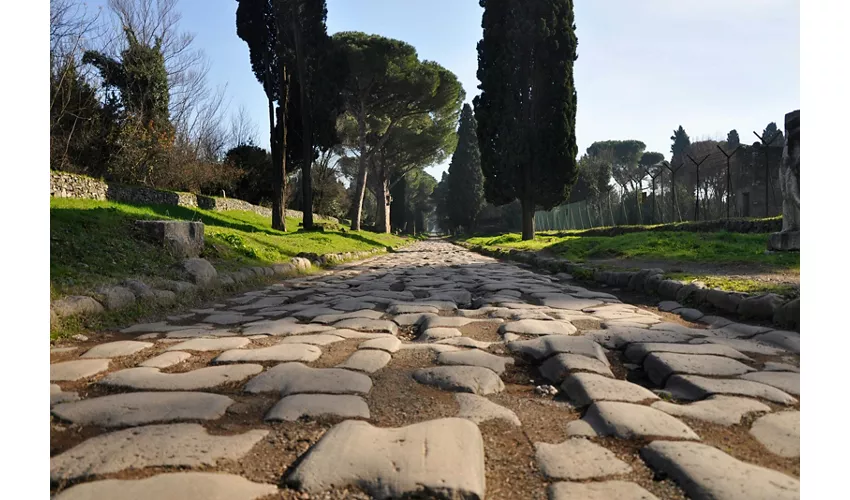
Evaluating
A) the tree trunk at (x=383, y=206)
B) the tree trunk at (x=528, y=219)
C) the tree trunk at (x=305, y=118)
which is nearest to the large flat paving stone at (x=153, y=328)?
the tree trunk at (x=305, y=118)

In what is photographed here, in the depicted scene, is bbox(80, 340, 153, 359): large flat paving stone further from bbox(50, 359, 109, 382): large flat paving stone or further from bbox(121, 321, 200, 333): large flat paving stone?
bbox(121, 321, 200, 333): large flat paving stone

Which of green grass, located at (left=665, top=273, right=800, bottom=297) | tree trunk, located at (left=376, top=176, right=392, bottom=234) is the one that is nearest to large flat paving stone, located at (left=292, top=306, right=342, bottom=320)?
green grass, located at (left=665, top=273, right=800, bottom=297)

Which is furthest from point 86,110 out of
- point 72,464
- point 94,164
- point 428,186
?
point 428,186

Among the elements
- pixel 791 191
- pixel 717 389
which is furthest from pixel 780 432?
pixel 791 191

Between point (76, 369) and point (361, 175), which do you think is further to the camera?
point (361, 175)

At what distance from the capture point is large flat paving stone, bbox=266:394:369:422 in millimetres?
1705

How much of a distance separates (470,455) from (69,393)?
1.61 m

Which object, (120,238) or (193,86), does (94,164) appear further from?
(120,238)

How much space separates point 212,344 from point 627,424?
2.23 meters

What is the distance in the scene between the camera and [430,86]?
80.7 ft

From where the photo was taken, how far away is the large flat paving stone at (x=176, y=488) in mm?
1170

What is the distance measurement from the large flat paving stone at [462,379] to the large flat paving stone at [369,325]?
103cm

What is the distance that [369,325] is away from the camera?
11.2 ft

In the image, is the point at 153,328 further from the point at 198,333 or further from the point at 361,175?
the point at 361,175
